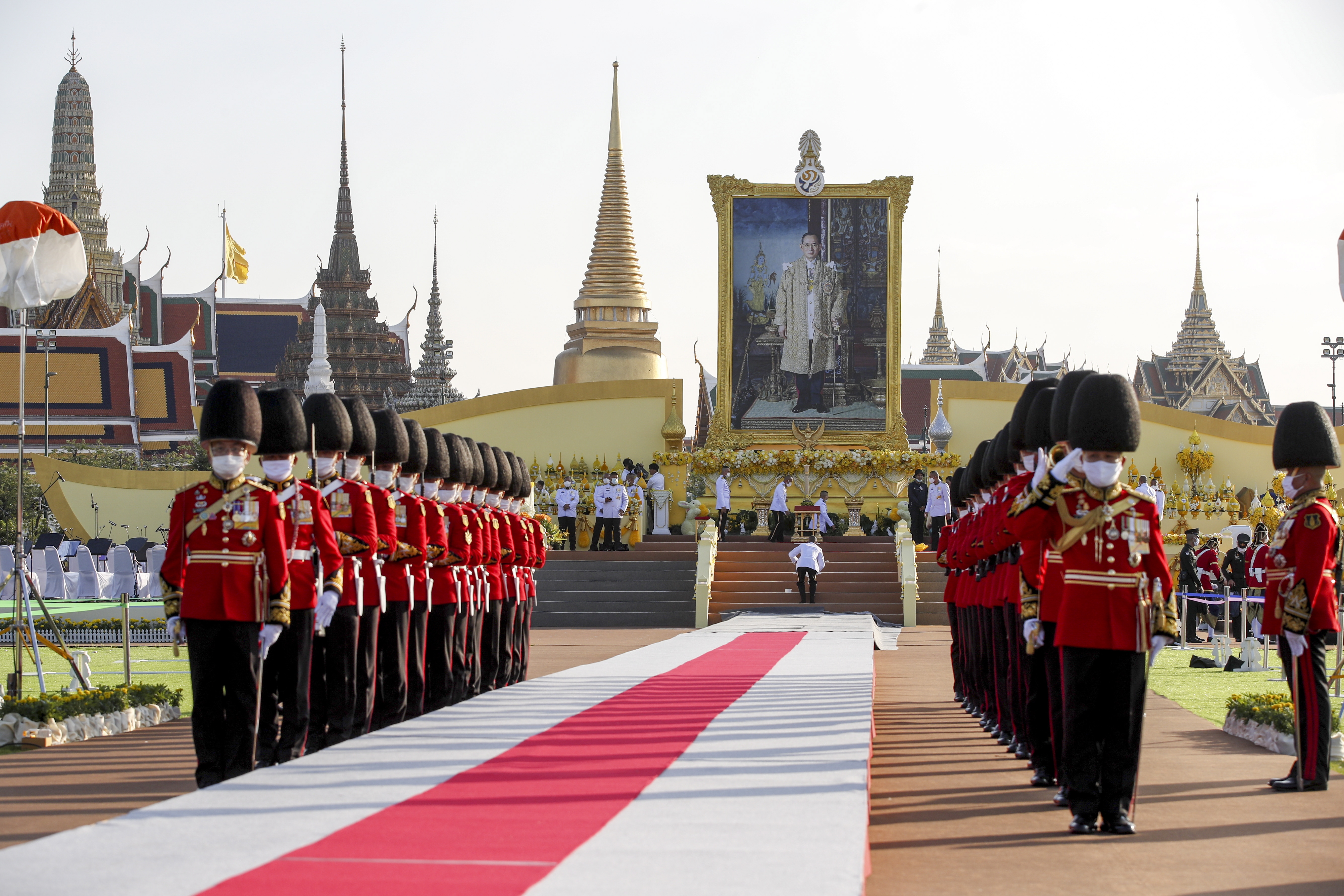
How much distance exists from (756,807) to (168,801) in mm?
2003

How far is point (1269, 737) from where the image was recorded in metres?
9.02

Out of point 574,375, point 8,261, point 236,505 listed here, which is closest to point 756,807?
point 236,505

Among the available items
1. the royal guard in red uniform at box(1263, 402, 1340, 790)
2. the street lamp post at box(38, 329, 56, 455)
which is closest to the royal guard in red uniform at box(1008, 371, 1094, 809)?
the royal guard in red uniform at box(1263, 402, 1340, 790)

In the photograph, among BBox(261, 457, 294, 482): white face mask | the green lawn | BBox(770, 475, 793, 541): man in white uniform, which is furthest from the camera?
BBox(770, 475, 793, 541): man in white uniform

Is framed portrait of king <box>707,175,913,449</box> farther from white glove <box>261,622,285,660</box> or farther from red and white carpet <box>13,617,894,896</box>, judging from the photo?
white glove <box>261,622,285,660</box>

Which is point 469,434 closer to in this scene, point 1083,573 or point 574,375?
point 574,375

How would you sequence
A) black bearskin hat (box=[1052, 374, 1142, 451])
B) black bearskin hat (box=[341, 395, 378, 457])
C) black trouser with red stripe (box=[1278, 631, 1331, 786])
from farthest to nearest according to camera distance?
1. black bearskin hat (box=[341, 395, 378, 457])
2. black trouser with red stripe (box=[1278, 631, 1331, 786])
3. black bearskin hat (box=[1052, 374, 1142, 451])

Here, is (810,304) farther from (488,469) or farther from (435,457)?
(435,457)

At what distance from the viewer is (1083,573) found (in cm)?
627

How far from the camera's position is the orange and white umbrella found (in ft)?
36.8

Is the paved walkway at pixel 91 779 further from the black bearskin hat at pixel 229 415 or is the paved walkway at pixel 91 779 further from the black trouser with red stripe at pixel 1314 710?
the black trouser with red stripe at pixel 1314 710

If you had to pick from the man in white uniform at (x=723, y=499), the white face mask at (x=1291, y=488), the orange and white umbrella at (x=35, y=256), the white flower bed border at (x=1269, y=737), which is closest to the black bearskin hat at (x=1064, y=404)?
the white face mask at (x=1291, y=488)

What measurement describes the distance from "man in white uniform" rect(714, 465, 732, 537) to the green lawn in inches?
475

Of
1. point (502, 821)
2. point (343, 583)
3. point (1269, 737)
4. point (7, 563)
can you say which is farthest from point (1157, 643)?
point (7, 563)
